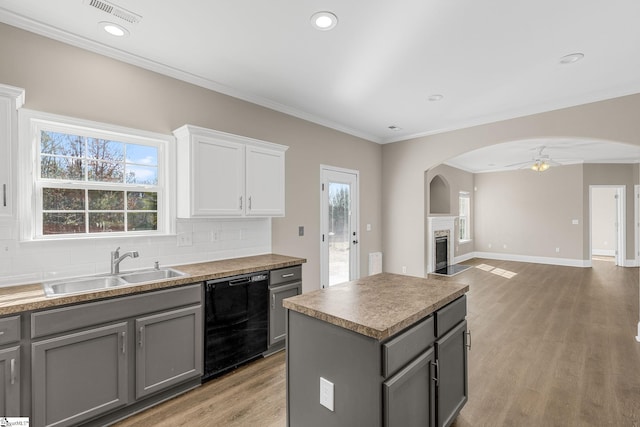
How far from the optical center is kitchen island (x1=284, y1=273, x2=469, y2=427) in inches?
54.2

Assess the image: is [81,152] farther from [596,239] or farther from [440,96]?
[596,239]

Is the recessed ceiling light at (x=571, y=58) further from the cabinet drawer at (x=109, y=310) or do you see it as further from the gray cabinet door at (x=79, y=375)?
the gray cabinet door at (x=79, y=375)

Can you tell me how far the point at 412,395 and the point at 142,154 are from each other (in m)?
2.91

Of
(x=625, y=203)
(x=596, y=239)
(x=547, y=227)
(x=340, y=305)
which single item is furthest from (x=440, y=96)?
(x=596, y=239)

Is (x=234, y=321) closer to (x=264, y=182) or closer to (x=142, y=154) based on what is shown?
(x=264, y=182)

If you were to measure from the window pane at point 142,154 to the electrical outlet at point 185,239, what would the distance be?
2.42ft

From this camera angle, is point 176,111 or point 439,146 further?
point 439,146

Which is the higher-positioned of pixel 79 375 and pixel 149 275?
pixel 149 275

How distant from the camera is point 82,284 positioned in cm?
238

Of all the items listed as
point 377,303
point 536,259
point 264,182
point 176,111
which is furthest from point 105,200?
point 536,259

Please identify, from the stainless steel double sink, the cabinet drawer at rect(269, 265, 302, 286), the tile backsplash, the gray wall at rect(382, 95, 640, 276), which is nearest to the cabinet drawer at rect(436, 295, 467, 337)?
the cabinet drawer at rect(269, 265, 302, 286)

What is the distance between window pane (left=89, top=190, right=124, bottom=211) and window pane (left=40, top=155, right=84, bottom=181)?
169 mm

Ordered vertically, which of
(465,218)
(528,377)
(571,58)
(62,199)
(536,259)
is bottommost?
(528,377)

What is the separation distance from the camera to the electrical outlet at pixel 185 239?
9.77ft
